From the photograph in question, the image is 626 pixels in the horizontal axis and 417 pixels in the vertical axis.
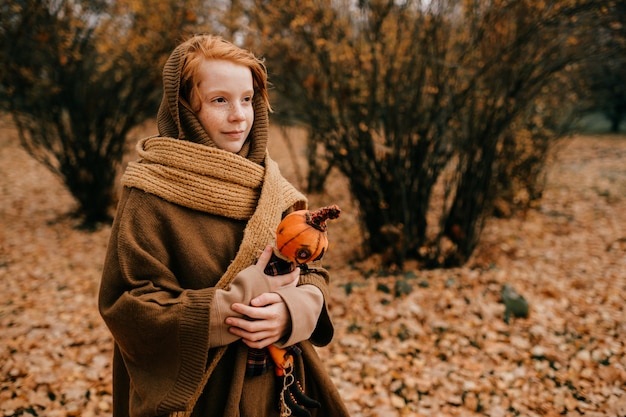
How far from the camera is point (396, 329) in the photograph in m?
3.59

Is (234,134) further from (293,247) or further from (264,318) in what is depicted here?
(264,318)

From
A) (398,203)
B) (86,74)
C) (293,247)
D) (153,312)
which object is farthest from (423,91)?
(86,74)

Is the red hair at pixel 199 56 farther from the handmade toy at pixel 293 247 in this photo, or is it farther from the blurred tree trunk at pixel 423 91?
the blurred tree trunk at pixel 423 91

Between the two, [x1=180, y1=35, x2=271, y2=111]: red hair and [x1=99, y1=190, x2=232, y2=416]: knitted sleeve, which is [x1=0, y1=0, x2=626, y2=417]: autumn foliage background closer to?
[x1=99, y1=190, x2=232, y2=416]: knitted sleeve

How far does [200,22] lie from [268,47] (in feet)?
4.86

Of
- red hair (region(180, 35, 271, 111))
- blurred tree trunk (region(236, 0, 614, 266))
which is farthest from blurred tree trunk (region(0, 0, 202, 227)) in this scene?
red hair (region(180, 35, 271, 111))

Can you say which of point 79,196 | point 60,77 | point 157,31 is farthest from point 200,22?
point 79,196

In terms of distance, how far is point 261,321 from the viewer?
3.96 feet

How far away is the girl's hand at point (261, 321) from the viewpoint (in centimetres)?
→ 119

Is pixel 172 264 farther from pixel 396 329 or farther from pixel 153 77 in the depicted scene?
pixel 153 77

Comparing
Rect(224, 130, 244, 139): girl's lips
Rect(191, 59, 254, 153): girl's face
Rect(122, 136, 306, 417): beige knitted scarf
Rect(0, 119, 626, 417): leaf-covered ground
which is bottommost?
Rect(0, 119, 626, 417): leaf-covered ground

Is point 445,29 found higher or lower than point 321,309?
higher

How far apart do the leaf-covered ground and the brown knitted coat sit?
1687mm

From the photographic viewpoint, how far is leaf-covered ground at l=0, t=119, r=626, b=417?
2.81 m
